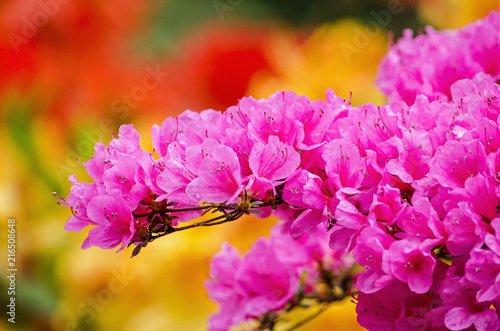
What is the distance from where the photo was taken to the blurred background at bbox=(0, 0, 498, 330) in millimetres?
755

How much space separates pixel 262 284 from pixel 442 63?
0.62ft

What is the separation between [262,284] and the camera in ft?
1.47

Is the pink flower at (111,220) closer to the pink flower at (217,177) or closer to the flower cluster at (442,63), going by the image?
the pink flower at (217,177)

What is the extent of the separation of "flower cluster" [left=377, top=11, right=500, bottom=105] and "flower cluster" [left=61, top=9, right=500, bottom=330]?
75 mm

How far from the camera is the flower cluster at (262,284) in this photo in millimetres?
442

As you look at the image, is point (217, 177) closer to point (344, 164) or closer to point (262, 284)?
point (344, 164)

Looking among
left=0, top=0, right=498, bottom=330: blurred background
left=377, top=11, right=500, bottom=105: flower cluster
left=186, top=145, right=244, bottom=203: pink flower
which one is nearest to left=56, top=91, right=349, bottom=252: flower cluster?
left=186, top=145, right=244, bottom=203: pink flower

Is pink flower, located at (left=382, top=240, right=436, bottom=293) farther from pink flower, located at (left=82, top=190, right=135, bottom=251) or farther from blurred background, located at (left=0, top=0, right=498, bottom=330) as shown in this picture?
blurred background, located at (left=0, top=0, right=498, bottom=330)

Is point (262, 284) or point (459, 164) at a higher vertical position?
point (459, 164)

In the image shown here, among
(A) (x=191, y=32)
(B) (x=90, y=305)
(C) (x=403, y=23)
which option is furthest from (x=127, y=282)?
(A) (x=191, y=32)

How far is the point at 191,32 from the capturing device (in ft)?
5.27

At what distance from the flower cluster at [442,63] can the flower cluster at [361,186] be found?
75mm

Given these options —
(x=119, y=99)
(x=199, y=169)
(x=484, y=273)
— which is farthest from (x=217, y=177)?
(x=119, y=99)

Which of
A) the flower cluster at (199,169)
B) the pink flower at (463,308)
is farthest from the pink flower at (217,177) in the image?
the pink flower at (463,308)
